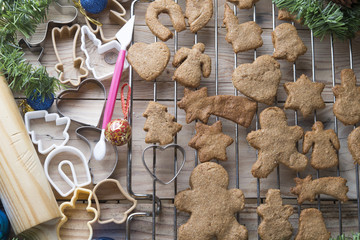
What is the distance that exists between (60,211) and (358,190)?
0.86 m

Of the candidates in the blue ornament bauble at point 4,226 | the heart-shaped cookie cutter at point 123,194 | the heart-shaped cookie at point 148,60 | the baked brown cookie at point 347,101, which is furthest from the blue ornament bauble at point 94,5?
the baked brown cookie at point 347,101

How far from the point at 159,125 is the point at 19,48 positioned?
17.9 inches

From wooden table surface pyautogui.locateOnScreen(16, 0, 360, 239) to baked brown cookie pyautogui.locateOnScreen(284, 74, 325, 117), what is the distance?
0.07 m

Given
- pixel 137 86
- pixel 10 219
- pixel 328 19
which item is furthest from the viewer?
pixel 137 86

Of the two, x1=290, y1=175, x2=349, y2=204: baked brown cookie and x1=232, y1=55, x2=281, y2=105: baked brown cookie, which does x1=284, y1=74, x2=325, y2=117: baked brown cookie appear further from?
x1=290, y1=175, x2=349, y2=204: baked brown cookie

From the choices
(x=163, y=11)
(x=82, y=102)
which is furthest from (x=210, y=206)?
(x=163, y=11)

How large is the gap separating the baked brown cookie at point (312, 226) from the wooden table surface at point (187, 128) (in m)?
0.09

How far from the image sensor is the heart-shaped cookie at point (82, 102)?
131 centimetres

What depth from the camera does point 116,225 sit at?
1257mm

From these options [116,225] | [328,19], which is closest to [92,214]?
[116,225]

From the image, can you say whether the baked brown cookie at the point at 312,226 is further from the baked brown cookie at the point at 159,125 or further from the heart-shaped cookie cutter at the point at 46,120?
the heart-shaped cookie cutter at the point at 46,120

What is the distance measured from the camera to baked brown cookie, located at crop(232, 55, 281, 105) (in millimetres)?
1267

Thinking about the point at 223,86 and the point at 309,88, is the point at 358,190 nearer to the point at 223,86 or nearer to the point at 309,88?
the point at 309,88

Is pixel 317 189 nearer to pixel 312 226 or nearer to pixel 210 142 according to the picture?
pixel 312 226
